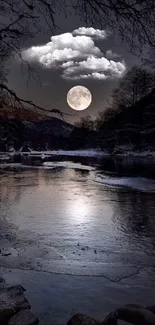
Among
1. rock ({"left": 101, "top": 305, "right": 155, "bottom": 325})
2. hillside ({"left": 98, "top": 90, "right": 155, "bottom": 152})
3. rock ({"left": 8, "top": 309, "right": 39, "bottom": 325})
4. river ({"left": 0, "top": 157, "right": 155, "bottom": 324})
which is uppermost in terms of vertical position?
hillside ({"left": 98, "top": 90, "right": 155, "bottom": 152})

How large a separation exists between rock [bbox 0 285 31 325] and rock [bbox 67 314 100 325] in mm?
893

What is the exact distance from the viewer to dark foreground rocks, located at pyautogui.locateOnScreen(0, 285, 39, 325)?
17.7ft

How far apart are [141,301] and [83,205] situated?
421 inches

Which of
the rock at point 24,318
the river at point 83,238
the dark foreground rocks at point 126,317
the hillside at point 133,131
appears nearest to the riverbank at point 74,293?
the river at point 83,238

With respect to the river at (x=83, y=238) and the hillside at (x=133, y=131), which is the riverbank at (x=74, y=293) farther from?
the hillside at (x=133, y=131)

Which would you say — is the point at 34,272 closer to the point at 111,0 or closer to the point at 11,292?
the point at 11,292

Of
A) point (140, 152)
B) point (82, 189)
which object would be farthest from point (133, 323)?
point (140, 152)

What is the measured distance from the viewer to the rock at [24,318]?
534cm

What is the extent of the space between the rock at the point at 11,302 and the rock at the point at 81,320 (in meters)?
0.89

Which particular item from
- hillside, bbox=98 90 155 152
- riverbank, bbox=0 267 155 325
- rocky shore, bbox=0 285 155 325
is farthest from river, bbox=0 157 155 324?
hillside, bbox=98 90 155 152

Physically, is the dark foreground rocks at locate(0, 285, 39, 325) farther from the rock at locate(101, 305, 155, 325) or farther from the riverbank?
the rock at locate(101, 305, 155, 325)

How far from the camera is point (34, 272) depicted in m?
8.02

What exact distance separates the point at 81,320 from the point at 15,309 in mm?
1126

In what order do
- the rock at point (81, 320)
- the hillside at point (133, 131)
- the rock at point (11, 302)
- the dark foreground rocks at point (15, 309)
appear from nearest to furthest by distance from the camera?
the rock at point (81, 320) < the dark foreground rocks at point (15, 309) < the rock at point (11, 302) < the hillside at point (133, 131)
